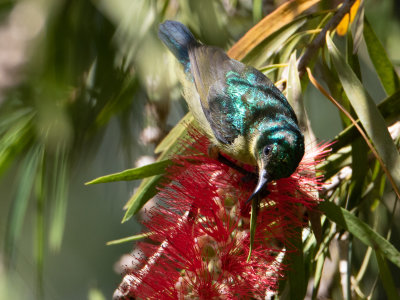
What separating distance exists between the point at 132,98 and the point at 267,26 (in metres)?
0.51

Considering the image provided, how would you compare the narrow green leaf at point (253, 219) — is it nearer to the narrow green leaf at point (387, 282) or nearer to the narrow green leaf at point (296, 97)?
the narrow green leaf at point (296, 97)

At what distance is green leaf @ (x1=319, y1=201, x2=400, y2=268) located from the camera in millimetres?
854

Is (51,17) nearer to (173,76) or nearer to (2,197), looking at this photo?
(173,76)

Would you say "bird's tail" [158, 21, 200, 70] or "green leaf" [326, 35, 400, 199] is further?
"bird's tail" [158, 21, 200, 70]

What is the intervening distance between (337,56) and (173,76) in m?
0.64

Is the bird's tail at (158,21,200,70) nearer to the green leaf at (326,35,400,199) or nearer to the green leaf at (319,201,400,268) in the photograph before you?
the green leaf at (326,35,400,199)

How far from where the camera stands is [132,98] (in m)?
1.50

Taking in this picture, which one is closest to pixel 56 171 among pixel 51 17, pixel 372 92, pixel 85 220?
pixel 51 17

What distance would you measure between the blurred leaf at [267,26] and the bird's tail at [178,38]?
0.63 ft

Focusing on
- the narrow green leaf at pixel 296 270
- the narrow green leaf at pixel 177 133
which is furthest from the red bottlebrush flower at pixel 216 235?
the narrow green leaf at pixel 177 133

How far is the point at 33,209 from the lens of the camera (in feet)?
6.86

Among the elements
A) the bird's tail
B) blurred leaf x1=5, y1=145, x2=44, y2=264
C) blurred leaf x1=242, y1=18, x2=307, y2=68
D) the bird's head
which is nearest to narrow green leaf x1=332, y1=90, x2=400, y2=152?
the bird's head

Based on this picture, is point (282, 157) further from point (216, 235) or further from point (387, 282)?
point (387, 282)

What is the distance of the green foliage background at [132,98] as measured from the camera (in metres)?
1.05
